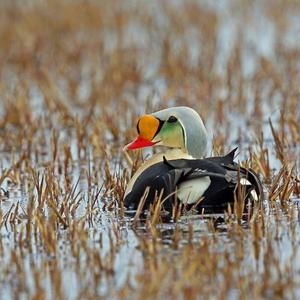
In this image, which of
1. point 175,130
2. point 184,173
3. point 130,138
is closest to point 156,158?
point 175,130

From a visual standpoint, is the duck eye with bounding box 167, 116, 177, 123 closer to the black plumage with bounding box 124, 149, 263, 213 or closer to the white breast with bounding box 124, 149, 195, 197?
the white breast with bounding box 124, 149, 195, 197

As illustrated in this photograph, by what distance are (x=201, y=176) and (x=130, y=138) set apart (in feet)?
8.64

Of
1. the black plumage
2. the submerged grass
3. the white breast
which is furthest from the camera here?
the white breast

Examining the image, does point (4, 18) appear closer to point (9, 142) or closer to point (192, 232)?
point (9, 142)

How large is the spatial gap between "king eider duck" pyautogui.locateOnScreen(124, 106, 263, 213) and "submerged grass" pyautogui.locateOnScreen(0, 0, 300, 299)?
4.6 inches

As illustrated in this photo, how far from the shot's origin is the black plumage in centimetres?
566

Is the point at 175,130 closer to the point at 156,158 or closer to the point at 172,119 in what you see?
the point at 172,119

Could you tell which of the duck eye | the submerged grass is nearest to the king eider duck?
the duck eye

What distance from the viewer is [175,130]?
20.4 ft

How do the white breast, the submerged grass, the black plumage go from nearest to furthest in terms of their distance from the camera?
the submerged grass → the black plumage → the white breast

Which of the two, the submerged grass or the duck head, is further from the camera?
the duck head

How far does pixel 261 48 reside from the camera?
12672 mm

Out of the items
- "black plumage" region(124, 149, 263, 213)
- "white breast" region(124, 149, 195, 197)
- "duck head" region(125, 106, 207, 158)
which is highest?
"duck head" region(125, 106, 207, 158)

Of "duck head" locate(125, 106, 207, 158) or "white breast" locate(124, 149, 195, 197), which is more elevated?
"duck head" locate(125, 106, 207, 158)
